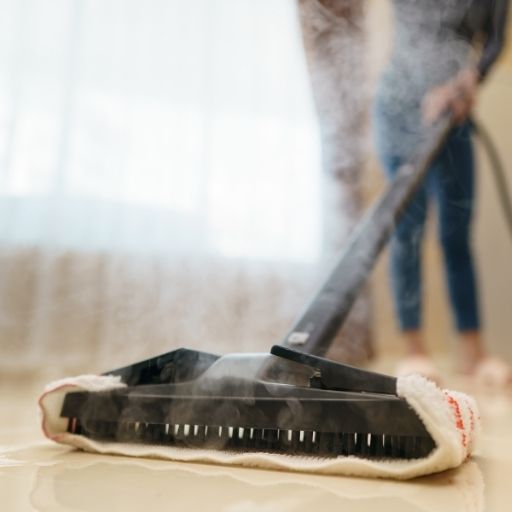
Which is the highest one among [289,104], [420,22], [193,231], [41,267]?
[420,22]

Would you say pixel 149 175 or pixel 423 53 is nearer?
pixel 149 175

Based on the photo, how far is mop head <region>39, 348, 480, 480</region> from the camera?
417 mm

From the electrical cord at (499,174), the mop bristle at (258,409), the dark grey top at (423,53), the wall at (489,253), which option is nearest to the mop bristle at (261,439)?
the mop bristle at (258,409)

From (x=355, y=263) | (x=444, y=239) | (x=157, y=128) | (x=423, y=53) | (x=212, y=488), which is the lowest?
(x=212, y=488)

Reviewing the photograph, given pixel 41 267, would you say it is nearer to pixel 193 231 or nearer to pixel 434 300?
pixel 193 231

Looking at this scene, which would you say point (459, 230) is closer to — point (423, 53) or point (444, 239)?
point (444, 239)

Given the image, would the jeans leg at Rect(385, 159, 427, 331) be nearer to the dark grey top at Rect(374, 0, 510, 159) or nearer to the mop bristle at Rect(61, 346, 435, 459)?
the dark grey top at Rect(374, 0, 510, 159)

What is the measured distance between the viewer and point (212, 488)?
0.42m

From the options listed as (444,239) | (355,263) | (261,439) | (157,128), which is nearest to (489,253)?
(444,239)

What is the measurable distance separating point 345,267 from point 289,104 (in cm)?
96

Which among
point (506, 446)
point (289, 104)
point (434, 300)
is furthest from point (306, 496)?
point (434, 300)

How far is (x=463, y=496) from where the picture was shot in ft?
1.34

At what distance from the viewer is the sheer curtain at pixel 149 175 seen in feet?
4.42

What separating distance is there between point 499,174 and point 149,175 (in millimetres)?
1461
